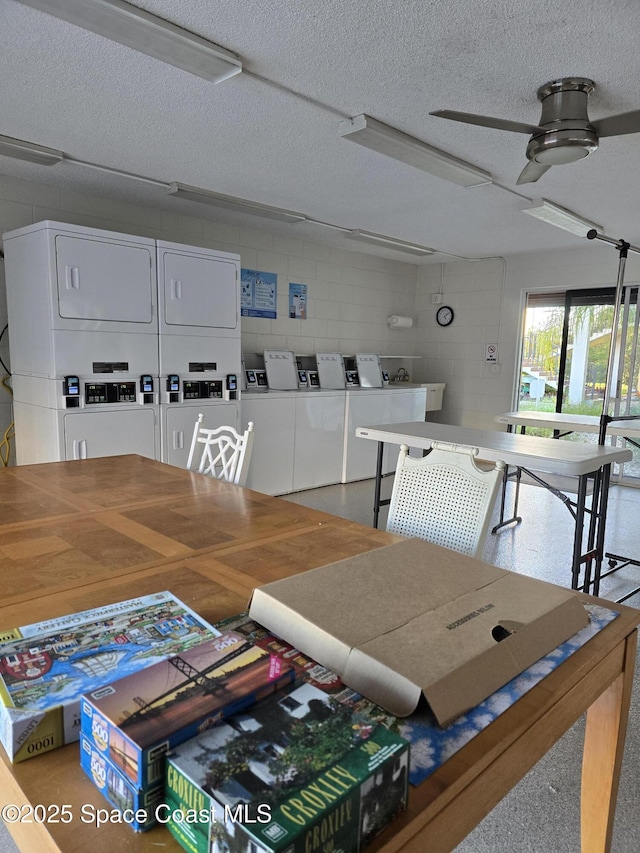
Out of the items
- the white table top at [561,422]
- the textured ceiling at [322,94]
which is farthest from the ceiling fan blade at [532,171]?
the white table top at [561,422]

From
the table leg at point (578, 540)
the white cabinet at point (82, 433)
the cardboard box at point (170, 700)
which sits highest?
the cardboard box at point (170, 700)

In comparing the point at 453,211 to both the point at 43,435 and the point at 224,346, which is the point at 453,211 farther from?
the point at 43,435

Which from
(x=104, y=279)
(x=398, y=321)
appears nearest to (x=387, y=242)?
(x=398, y=321)

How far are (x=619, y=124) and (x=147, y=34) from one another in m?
1.84

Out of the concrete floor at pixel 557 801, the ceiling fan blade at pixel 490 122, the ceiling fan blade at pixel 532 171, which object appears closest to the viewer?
the concrete floor at pixel 557 801

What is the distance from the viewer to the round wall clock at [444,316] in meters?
7.04

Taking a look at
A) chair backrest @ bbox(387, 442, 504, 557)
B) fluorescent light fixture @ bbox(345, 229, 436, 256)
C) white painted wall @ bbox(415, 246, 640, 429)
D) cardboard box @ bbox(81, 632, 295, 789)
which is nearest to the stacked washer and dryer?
fluorescent light fixture @ bbox(345, 229, 436, 256)

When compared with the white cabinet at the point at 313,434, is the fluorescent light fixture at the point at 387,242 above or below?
above

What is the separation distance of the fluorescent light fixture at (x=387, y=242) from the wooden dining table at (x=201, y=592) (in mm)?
3729

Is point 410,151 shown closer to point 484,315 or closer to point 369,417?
point 369,417

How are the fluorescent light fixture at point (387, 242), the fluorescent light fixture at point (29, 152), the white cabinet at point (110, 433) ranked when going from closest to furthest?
the fluorescent light fixture at point (29, 152) < the white cabinet at point (110, 433) < the fluorescent light fixture at point (387, 242)

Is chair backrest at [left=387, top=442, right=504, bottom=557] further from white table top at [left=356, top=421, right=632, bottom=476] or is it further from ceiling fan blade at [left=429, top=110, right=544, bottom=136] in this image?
ceiling fan blade at [left=429, top=110, right=544, bottom=136]

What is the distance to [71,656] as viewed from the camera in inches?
32.7

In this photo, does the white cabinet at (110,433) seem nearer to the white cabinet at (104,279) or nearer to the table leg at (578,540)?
the white cabinet at (104,279)
